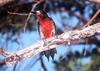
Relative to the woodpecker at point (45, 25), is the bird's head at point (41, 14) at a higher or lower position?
higher

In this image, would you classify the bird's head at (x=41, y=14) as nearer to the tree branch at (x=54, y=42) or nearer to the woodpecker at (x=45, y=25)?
the woodpecker at (x=45, y=25)

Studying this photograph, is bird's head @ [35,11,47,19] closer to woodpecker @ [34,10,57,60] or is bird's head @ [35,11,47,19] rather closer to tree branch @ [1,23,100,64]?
woodpecker @ [34,10,57,60]

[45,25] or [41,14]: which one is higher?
[41,14]

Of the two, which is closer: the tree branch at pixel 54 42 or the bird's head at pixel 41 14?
the tree branch at pixel 54 42

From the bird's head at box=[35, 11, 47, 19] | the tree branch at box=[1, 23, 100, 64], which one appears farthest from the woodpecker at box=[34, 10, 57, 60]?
the tree branch at box=[1, 23, 100, 64]

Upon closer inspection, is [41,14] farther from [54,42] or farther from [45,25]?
[54,42]

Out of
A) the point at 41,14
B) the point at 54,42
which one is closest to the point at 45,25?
the point at 41,14

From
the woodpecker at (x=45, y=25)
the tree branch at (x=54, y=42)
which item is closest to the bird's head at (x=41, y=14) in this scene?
the woodpecker at (x=45, y=25)

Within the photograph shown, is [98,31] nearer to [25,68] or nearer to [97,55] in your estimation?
[25,68]

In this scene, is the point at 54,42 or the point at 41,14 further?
the point at 41,14

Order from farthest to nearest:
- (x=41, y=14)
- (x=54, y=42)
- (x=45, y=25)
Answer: (x=45, y=25), (x=41, y=14), (x=54, y=42)

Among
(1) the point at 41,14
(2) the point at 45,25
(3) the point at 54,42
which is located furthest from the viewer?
(2) the point at 45,25
